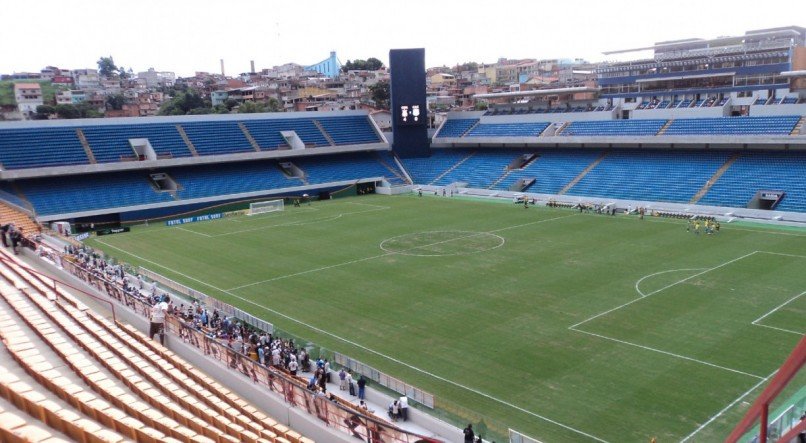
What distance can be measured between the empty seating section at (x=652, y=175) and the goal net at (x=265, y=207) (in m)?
23.2

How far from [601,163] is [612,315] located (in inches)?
1275

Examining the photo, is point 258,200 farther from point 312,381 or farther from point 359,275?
point 312,381

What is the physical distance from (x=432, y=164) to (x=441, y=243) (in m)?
29.4

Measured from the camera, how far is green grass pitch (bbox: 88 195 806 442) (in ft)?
54.8

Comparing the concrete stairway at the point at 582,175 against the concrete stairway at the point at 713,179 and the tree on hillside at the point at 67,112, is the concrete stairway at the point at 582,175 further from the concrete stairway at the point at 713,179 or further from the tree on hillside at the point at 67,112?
the tree on hillside at the point at 67,112

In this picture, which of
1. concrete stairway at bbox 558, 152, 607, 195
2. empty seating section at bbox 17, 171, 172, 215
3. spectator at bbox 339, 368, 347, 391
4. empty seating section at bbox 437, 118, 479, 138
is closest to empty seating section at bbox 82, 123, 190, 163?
empty seating section at bbox 17, 171, 172, 215

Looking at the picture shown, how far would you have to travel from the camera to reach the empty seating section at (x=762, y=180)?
129ft

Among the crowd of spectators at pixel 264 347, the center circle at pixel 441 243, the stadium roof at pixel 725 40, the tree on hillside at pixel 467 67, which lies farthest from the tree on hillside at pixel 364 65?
the crowd of spectators at pixel 264 347

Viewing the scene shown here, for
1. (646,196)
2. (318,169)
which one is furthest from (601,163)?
(318,169)

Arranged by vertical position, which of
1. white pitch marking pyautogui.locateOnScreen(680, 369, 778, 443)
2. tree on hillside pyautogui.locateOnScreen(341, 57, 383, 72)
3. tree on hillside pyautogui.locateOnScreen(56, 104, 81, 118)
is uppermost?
tree on hillside pyautogui.locateOnScreen(341, 57, 383, 72)

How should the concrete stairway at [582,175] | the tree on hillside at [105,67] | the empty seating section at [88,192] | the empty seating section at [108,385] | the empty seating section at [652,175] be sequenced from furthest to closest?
the tree on hillside at [105,67], the concrete stairway at [582,175], the empty seating section at [88,192], the empty seating section at [652,175], the empty seating section at [108,385]

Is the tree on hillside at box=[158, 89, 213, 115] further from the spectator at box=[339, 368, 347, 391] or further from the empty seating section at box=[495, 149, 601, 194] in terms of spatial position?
the spectator at box=[339, 368, 347, 391]

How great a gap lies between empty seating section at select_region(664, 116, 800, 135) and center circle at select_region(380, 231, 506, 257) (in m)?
21.1

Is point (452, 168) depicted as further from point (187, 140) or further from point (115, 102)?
point (115, 102)
